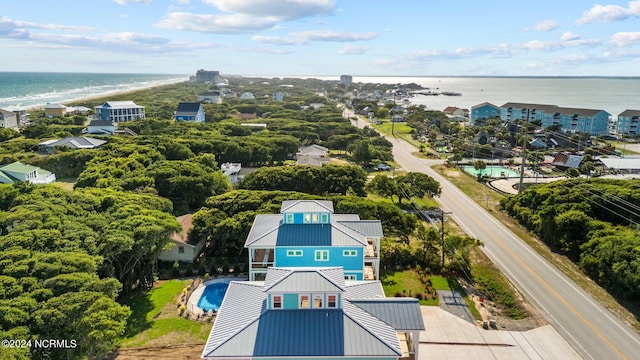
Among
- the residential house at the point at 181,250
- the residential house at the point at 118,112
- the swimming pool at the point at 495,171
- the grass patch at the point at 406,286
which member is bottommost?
the grass patch at the point at 406,286

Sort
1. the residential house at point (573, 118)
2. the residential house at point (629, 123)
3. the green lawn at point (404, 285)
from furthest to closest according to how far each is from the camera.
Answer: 1. the residential house at point (573, 118)
2. the residential house at point (629, 123)
3. the green lawn at point (404, 285)

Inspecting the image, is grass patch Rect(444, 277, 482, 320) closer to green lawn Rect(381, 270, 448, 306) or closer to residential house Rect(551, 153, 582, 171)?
green lawn Rect(381, 270, 448, 306)

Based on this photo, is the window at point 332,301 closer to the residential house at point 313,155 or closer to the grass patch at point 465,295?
the grass patch at point 465,295

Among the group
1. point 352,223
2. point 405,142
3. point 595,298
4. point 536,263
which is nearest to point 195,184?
point 352,223

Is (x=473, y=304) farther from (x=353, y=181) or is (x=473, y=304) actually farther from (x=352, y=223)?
(x=353, y=181)

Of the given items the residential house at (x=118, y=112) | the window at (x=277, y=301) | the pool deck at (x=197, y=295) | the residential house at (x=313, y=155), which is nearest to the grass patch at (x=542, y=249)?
the residential house at (x=313, y=155)

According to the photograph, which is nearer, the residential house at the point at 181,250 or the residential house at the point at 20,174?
the residential house at the point at 181,250
